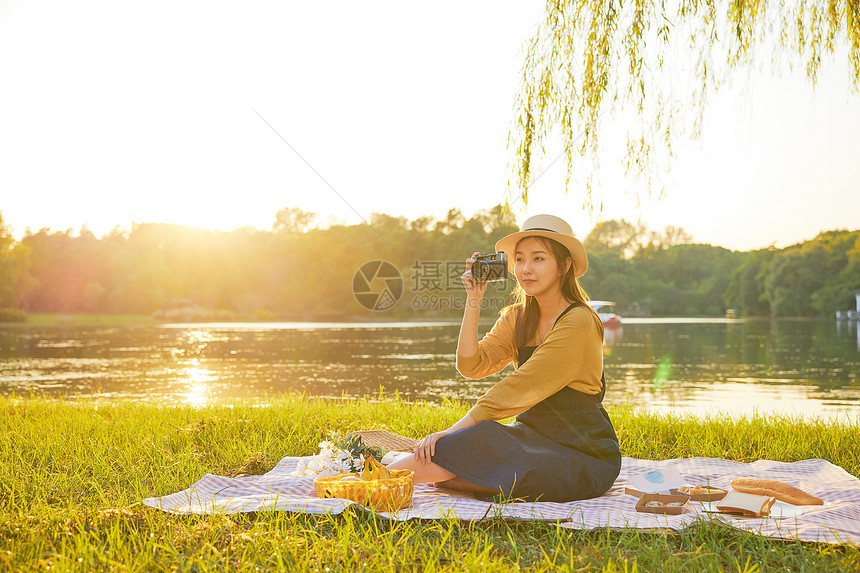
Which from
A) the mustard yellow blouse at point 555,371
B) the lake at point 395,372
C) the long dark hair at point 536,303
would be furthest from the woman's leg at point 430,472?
the lake at point 395,372

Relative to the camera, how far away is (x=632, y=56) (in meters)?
5.29

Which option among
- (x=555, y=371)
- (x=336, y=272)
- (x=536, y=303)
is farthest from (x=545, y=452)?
(x=336, y=272)

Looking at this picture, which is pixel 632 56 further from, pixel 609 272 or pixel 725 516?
pixel 609 272

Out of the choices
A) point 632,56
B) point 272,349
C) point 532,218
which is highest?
point 632,56

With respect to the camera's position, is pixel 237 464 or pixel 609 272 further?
pixel 609 272

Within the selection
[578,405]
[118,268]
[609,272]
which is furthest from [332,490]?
[118,268]

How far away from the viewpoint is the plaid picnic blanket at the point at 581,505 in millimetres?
2758

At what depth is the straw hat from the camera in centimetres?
332

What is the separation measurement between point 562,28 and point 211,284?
61180mm

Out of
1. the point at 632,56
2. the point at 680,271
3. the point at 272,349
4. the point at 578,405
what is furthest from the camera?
the point at 680,271

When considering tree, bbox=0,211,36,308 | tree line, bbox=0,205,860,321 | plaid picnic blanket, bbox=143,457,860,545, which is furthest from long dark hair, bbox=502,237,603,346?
tree, bbox=0,211,36,308

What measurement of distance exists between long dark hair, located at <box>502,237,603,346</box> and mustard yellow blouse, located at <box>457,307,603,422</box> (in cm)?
13

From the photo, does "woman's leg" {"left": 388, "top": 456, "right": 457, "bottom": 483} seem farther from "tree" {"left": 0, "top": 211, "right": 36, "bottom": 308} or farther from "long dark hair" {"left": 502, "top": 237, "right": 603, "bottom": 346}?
"tree" {"left": 0, "top": 211, "right": 36, "bottom": 308}

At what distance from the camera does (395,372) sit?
54.2 feet
